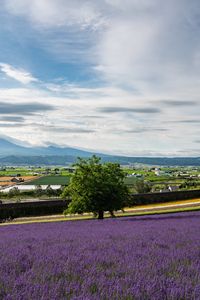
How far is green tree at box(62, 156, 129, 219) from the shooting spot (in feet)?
89.9

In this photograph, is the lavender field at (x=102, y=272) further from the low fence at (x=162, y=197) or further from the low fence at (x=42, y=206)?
the low fence at (x=162, y=197)

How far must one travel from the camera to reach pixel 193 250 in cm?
646

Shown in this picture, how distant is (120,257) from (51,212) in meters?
43.2

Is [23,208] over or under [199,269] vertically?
under

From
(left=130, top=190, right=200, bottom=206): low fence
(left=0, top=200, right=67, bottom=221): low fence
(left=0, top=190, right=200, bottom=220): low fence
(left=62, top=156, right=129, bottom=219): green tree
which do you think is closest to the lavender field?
(left=62, top=156, right=129, bottom=219): green tree

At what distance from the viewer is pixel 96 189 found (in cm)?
2742

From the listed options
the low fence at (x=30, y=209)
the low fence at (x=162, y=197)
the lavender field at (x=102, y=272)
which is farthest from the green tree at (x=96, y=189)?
the low fence at (x=162, y=197)

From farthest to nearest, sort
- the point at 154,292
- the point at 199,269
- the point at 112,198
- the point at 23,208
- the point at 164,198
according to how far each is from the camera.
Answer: the point at 164,198 → the point at 23,208 → the point at 112,198 → the point at 199,269 → the point at 154,292

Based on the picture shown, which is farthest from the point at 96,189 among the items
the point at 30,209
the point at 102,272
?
the point at 102,272

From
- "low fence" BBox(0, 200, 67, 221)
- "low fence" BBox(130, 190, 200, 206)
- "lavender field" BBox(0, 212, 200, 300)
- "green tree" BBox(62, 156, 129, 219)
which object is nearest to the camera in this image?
"lavender field" BBox(0, 212, 200, 300)

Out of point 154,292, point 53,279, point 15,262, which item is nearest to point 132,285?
point 154,292

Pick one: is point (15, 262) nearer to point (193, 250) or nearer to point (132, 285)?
point (132, 285)

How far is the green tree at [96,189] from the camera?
1079 inches

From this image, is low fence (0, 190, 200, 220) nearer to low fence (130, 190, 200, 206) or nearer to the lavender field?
low fence (130, 190, 200, 206)
